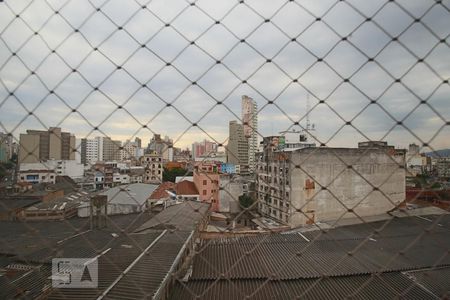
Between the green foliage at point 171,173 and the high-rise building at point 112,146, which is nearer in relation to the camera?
the high-rise building at point 112,146

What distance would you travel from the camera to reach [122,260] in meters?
3.27

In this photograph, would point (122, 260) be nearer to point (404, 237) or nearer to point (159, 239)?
point (159, 239)

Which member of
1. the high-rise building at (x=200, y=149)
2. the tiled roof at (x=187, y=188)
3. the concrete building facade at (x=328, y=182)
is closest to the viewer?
the high-rise building at (x=200, y=149)

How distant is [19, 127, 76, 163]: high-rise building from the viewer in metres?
1.27

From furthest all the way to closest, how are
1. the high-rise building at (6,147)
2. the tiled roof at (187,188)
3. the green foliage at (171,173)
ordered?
1. the green foliage at (171,173)
2. the tiled roof at (187,188)
3. the high-rise building at (6,147)

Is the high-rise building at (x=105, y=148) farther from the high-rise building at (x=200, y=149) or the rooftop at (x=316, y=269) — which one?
the rooftop at (x=316, y=269)

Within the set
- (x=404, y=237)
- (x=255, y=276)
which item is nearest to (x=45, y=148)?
(x=255, y=276)

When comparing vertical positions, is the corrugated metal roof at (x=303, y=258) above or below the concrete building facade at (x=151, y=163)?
below

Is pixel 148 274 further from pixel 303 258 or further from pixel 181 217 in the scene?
pixel 181 217

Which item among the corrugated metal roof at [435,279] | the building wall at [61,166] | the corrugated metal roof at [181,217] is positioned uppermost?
the building wall at [61,166]

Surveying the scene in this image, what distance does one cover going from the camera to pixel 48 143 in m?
1.56

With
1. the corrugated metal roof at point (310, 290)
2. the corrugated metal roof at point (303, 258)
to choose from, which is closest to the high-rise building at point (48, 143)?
the corrugated metal roof at point (310, 290)

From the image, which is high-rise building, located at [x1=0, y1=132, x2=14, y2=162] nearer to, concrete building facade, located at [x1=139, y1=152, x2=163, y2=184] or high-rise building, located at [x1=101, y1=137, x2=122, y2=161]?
high-rise building, located at [x1=101, y1=137, x2=122, y2=161]

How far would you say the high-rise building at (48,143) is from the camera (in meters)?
1.27
